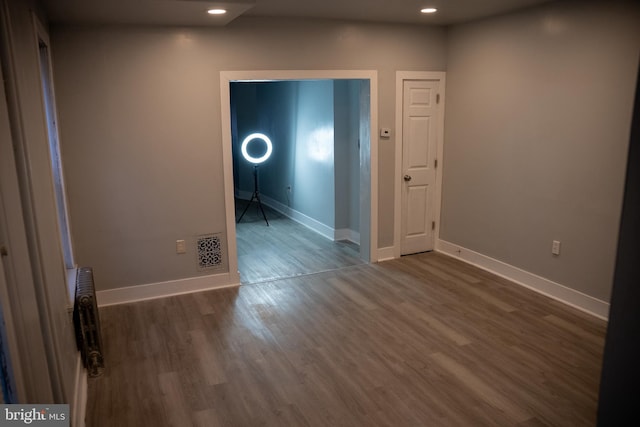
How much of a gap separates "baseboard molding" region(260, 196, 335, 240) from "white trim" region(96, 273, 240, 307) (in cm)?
202

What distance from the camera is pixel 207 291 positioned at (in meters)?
4.45

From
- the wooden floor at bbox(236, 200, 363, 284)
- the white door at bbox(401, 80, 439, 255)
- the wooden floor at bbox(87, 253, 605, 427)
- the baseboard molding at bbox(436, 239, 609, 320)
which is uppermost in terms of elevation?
the white door at bbox(401, 80, 439, 255)

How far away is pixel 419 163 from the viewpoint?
5.26m

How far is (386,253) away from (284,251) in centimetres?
125

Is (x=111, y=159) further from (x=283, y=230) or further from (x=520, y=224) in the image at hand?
(x=520, y=224)

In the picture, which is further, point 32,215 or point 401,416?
point 401,416

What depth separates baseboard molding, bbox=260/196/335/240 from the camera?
6375 millimetres

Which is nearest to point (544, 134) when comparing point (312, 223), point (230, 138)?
point (230, 138)

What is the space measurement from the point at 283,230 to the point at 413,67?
2934 mm

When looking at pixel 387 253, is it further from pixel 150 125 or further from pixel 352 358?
pixel 150 125

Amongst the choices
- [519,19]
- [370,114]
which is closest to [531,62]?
[519,19]

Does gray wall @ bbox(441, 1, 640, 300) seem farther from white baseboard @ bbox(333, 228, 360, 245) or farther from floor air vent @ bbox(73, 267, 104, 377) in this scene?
floor air vent @ bbox(73, 267, 104, 377)

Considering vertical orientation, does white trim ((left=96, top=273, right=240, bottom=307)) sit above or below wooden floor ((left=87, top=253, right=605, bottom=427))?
above

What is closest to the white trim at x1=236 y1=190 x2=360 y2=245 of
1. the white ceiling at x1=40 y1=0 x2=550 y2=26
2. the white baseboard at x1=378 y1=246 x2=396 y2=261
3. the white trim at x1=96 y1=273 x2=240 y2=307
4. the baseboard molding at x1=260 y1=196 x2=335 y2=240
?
the baseboard molding at x1=260 y1=196 x2=335 y2=240
